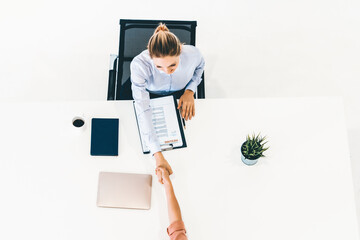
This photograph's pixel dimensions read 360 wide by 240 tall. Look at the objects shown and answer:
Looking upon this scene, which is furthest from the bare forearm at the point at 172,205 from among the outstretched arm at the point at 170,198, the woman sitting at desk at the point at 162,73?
the woman sitting at desk at the point at 162,73

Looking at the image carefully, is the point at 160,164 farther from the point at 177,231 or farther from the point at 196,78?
the point at 196,78

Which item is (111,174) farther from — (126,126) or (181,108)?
(181,108)

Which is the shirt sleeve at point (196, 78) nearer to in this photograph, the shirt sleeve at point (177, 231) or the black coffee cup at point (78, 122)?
the black coffee cup at point (78, 122)

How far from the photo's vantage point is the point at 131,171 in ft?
5.29

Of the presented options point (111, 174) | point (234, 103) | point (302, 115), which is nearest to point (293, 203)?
point (302, 115)

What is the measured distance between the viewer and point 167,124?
1.66m

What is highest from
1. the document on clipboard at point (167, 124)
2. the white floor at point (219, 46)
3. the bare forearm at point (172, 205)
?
the white floor at point (219, 46)

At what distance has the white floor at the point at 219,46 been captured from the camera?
262cm

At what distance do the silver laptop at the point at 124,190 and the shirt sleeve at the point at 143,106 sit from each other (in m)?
0.16

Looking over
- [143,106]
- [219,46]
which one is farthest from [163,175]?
[219,46]

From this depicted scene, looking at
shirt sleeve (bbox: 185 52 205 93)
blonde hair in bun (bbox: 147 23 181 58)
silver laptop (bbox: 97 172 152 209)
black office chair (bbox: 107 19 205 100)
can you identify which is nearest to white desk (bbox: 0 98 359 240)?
silver laptop (bbox: 97 172 152 209)

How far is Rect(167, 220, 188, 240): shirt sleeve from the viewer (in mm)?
1427

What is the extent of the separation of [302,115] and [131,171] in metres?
0.96

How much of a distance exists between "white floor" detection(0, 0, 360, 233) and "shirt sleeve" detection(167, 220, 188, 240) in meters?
1.37
